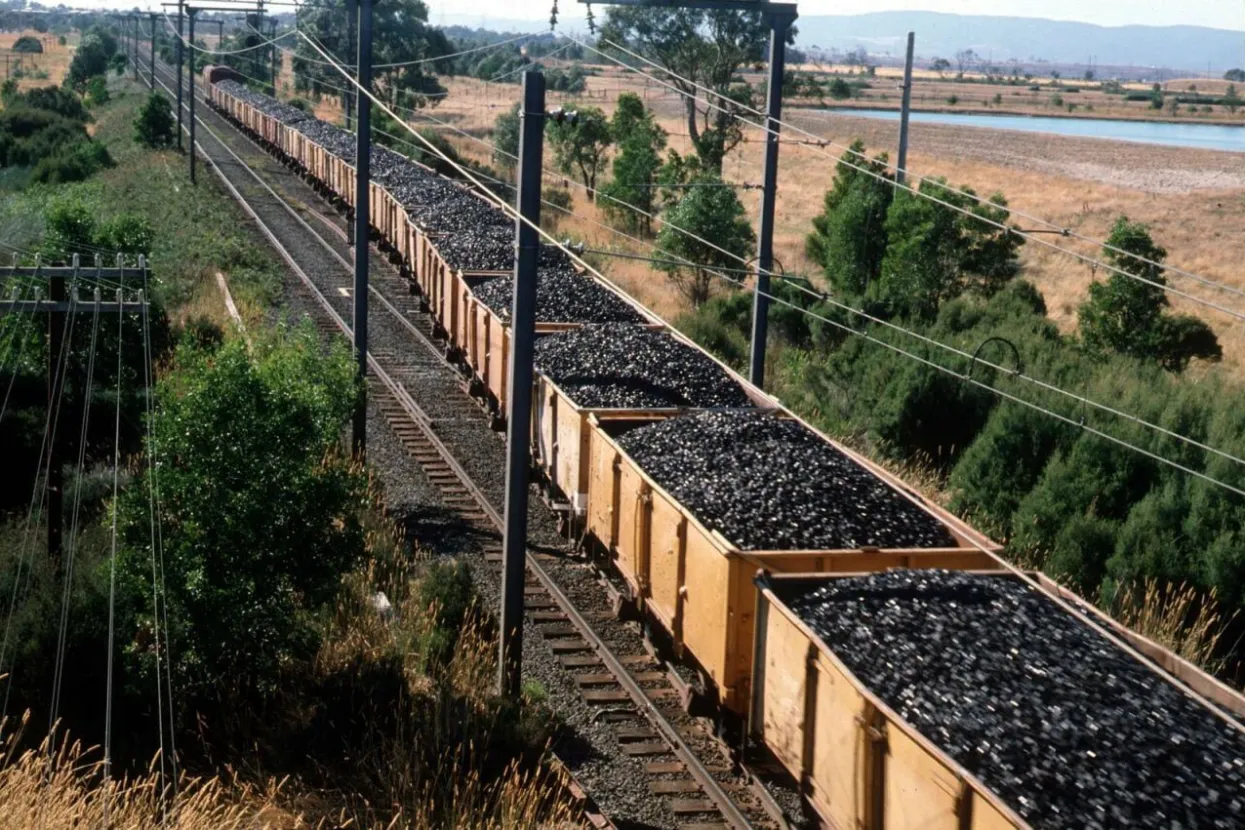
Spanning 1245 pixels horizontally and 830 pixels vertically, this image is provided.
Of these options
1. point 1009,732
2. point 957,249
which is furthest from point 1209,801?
point 957,249

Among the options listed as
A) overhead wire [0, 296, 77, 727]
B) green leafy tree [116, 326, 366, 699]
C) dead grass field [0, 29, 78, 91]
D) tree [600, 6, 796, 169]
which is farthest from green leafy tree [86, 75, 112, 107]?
green leafy tree [116, 326, 366, 699]

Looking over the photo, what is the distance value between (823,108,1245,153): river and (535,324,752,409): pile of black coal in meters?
77.7

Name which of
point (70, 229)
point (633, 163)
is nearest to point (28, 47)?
point (633, 163)

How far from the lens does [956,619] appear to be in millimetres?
9078

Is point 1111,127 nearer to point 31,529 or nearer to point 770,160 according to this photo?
point 770,160

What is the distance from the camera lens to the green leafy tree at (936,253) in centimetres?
2872

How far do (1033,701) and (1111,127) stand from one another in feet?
338

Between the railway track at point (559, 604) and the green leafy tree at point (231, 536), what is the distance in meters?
2.64

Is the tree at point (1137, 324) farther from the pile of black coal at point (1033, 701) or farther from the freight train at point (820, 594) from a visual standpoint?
the pile of black coal at point (1033, 701)

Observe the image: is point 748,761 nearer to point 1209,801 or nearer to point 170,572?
point 1209,801

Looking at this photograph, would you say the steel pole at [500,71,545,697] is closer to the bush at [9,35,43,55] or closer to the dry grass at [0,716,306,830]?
the dry grass at [0,716,306,830]

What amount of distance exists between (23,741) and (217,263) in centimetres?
2046

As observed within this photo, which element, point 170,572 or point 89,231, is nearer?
point 170,572

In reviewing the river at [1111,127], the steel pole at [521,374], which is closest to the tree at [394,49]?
the river at [1111,127]
